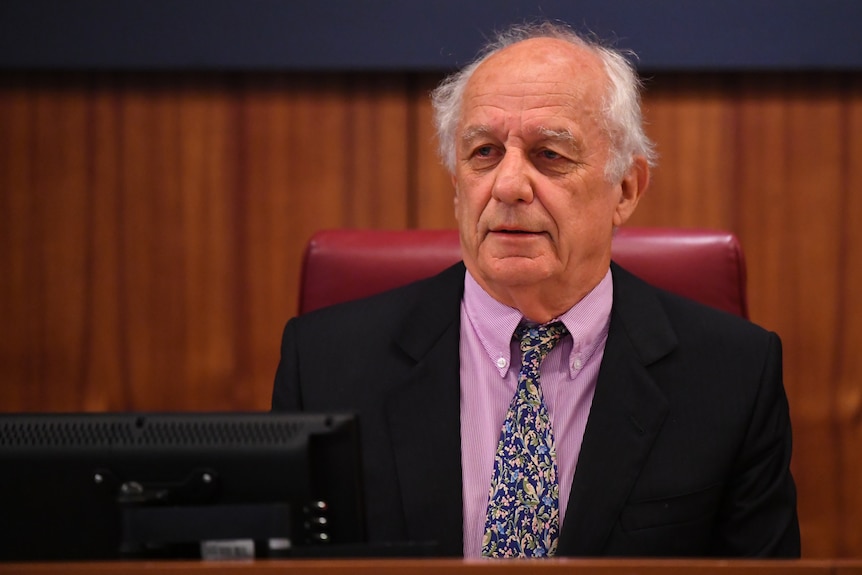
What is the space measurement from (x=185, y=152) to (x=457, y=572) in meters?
1.63

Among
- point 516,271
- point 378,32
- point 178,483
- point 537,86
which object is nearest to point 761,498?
point 516,271

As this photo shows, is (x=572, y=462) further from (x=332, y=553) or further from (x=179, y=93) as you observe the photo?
(x=179, y=93)

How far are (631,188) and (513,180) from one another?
302 millimetres

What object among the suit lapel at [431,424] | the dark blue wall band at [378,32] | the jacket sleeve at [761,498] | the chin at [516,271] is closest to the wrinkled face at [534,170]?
the chin at [516,271]

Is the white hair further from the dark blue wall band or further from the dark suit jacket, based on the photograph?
the dark blue wall band

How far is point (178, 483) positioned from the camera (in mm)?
1011

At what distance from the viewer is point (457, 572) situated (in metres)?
0.86

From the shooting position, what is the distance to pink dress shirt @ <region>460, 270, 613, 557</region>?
150cm

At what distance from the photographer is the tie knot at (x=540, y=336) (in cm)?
157

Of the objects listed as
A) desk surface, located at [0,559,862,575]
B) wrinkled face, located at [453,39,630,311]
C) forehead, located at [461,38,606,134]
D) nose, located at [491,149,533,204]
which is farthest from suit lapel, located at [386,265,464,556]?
desk surface, located at [0,559,862,575]

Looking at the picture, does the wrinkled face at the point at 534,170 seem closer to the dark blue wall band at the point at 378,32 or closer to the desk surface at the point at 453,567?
the dark blue wall band at the point at 378,32

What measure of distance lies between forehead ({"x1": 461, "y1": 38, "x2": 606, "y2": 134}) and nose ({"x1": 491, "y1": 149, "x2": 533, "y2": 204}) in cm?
6

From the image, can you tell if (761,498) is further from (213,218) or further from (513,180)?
(213,218)

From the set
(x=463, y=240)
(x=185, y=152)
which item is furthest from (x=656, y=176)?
(x=185, y=152)
